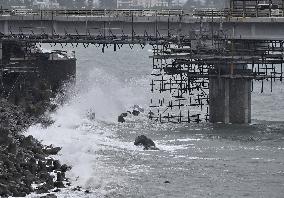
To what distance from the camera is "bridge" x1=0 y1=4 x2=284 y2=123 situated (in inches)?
3580

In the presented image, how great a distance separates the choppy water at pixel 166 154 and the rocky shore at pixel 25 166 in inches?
47.4

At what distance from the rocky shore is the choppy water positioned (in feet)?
3.95

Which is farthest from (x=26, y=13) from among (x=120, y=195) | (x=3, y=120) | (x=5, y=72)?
(x=120, y=195)

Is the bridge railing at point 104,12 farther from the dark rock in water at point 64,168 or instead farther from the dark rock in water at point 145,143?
the dark rock in water at point 64,168

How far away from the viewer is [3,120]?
7575 centimetres

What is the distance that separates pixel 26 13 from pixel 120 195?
44.7m

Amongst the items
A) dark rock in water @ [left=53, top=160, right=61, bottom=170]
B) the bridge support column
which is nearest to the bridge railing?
the bridge support column

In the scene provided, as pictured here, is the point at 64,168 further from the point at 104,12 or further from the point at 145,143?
the point at 104,12

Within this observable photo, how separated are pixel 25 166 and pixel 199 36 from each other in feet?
113

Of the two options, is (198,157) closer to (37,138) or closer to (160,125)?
(37,138)

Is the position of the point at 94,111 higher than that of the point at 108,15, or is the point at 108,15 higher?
the point at 108,15

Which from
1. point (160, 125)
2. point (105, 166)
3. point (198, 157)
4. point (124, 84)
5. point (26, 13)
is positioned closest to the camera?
point (105, 166)

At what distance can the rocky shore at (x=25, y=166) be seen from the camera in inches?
2229

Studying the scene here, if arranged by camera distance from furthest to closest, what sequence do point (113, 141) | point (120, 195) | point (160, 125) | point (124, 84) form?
point (124, 84)
point (160, 125)
point (113, 141)
point (120, 195)
